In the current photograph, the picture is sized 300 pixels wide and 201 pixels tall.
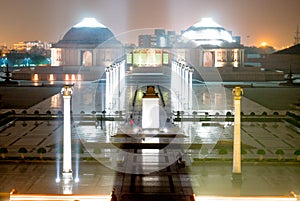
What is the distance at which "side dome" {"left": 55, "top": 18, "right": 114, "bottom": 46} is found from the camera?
5844cm

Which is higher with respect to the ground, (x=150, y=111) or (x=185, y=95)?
(x=185, y=95)

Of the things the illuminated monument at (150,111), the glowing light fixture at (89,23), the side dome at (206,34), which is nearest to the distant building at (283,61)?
the side dome at (206,34)

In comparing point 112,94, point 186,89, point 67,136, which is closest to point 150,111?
point 67,136

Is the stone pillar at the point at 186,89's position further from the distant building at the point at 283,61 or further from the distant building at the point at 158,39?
the distant building at the point at 158,39

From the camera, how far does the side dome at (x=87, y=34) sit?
192 ft

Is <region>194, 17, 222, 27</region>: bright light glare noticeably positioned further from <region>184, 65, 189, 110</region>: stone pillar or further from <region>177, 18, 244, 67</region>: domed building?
<region>184, 65, 189, 110</region>: stone pillar

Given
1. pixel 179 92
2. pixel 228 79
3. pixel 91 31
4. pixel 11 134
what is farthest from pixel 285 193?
pixel 91 31

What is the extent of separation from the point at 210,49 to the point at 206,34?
3724 mm

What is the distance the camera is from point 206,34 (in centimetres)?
6025

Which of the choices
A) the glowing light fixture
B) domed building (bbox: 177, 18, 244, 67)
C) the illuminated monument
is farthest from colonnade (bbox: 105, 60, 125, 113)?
the glowing light fixture

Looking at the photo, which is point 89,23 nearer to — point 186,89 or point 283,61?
point 283,61

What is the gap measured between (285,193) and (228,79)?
3950 cm

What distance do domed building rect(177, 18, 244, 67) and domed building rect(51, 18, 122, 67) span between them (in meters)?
7.56

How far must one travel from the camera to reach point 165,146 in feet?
56.0
